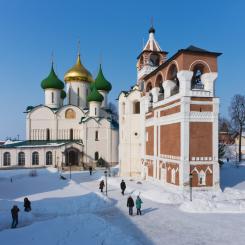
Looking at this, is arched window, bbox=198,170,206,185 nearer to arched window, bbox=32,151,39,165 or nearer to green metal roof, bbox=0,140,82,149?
green metal roof, bbox=0,140,82,149

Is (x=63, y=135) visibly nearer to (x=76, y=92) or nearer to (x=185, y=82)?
(x=76, y=92)

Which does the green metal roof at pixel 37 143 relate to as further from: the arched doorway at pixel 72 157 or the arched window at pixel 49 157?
the arched doorway at pixel 72 157

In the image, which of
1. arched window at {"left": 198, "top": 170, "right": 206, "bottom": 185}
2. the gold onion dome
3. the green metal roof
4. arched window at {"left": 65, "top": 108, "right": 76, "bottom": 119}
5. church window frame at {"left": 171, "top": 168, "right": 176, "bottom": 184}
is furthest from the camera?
the gold onion dome

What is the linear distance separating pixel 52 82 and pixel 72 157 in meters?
10.4

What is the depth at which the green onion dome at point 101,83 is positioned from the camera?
40.1 meters

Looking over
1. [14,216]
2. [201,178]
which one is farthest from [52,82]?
[14,216]

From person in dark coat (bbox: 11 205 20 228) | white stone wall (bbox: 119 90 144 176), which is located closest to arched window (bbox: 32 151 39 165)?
white stone wall (bbox: 119 90 144 176)

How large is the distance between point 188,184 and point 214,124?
14.2ft

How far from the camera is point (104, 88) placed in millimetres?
40250

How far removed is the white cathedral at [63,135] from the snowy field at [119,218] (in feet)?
40.8

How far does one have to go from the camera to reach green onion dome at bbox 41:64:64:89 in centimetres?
3738

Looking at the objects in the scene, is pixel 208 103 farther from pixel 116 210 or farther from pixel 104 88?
pixel 104 88

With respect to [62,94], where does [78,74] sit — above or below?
above

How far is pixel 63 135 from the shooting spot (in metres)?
36.9
